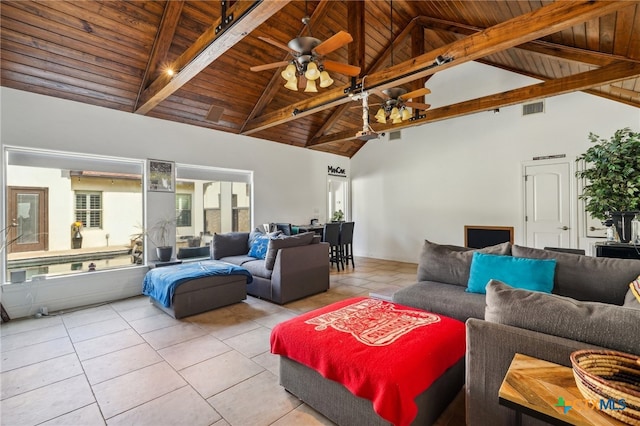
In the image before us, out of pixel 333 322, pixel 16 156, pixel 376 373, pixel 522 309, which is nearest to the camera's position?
pixel 522 309

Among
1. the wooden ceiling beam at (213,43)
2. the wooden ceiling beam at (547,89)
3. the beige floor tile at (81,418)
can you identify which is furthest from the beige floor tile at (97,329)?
the wooden ceiling beam at (547,89)

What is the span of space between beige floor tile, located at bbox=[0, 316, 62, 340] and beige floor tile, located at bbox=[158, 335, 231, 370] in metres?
1.88

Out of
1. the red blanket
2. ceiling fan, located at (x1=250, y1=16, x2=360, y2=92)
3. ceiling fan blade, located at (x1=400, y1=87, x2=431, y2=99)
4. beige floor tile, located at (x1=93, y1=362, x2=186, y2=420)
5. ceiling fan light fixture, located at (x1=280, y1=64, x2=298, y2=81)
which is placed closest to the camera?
the red blanket

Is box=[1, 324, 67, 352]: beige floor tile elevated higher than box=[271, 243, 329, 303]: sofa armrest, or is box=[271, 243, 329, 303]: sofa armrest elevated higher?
box=[271, 243, 329, 303]: sofa armrest

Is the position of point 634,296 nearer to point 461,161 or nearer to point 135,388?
point 135,388

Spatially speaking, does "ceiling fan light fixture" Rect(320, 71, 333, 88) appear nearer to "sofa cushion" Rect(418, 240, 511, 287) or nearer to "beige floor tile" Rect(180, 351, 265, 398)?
"sofa cushion" Rect(418, 240, 511, 287)

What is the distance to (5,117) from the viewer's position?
3.63 m

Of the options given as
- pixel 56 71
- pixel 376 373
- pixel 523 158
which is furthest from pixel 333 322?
pixel 523 158

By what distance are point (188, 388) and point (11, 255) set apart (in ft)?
11.5

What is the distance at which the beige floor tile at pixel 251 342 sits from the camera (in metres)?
2.74

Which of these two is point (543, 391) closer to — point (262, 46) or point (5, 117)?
point (262, 46)

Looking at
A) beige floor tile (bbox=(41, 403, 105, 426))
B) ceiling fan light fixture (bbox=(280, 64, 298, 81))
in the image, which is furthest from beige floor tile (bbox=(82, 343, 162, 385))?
ceiling fan light fixture (bbox=(280, 64, 298, 81))

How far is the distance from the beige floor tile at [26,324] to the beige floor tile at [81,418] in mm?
2134

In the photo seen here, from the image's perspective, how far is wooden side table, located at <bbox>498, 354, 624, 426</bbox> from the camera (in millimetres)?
898
